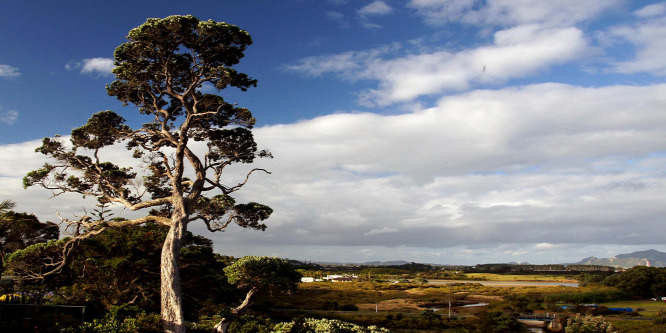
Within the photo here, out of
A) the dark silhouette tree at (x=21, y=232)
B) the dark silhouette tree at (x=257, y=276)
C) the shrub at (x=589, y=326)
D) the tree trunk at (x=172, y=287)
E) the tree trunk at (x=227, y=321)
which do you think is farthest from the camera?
the shrub at (x=589, y=326)

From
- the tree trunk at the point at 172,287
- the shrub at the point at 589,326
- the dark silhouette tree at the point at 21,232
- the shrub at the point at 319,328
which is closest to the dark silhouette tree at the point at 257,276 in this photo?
the shrub at the point at 319,328

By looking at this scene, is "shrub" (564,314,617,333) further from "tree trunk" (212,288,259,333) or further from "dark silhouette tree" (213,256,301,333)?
"tree trunk" (212,288,259,333)

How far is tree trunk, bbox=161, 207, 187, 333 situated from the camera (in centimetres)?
1725

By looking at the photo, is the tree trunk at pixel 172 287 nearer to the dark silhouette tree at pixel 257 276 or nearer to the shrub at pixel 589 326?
the dark silhouette tree at pixel 257 276

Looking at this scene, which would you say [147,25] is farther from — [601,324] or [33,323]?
[601,324]

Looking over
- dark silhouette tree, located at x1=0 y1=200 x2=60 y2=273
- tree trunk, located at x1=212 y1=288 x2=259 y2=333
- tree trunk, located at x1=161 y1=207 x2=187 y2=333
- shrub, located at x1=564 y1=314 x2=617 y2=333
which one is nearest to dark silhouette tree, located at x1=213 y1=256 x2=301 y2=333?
tree trunk, located at x1=212 y1=288 x2=259 y2=333

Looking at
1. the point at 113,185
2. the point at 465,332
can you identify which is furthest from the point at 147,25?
the point at 465,332

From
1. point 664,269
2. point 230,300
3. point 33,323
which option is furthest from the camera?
point 664,269

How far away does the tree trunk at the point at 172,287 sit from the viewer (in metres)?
17.2

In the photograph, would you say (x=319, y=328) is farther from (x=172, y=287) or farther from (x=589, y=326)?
(x=589, y=326)

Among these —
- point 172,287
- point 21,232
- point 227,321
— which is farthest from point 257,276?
point 21,232

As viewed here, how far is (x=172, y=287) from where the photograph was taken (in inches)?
694

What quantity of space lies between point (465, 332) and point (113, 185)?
33.4 meters

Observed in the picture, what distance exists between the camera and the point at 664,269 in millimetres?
93875
